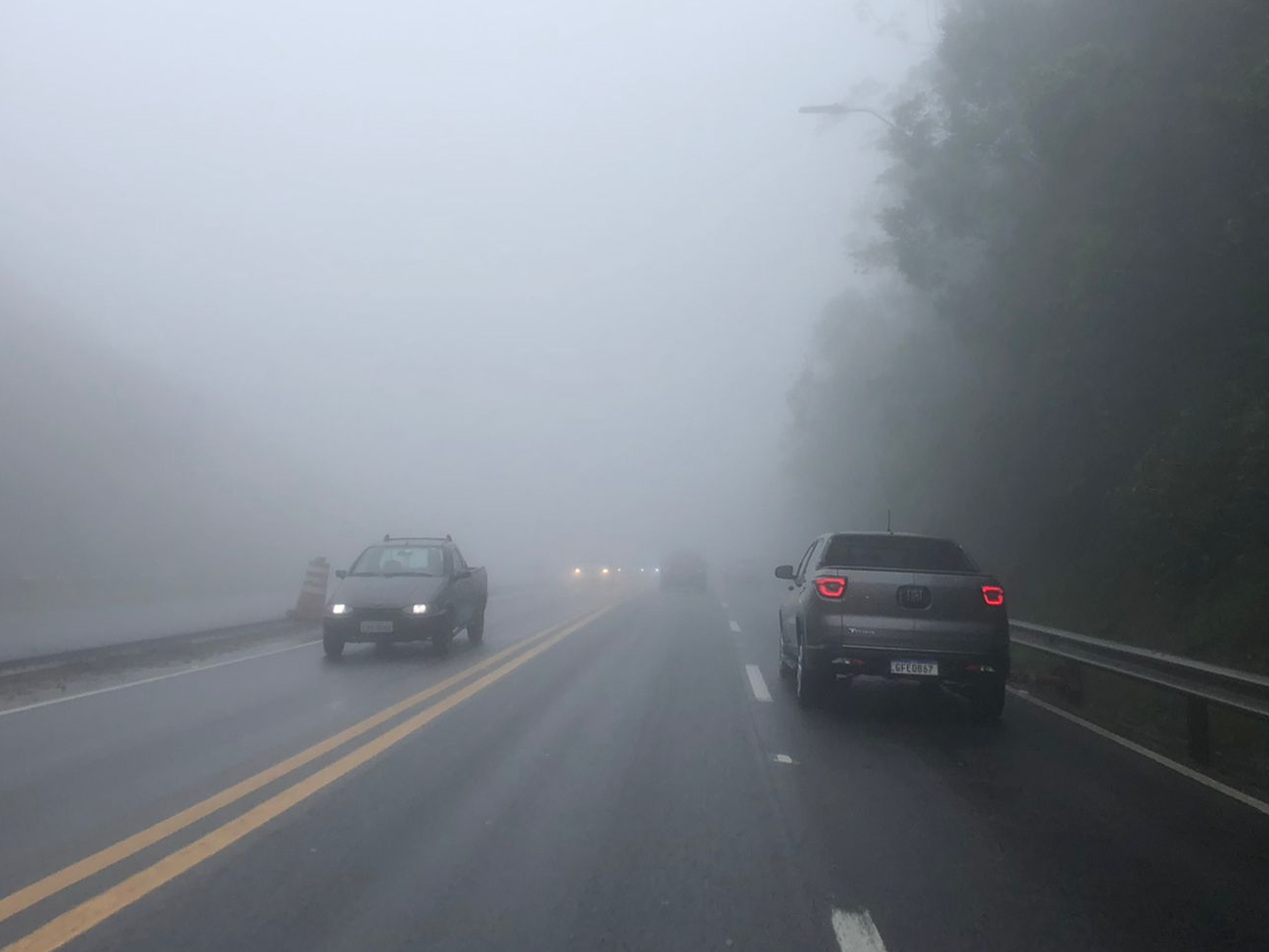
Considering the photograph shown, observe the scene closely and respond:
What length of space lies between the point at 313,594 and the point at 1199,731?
A: 55.0ft

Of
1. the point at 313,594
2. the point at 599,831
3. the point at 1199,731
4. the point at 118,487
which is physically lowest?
the point at 599,831

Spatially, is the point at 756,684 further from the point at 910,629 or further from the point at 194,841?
the point at 194,841

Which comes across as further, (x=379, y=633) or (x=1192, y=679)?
(x=379, y=633)

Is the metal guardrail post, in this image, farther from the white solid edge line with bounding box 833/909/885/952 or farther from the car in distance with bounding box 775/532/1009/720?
the white solid edge line with bounding box 833/909/885/952

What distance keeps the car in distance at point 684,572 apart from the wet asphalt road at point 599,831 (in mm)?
34415

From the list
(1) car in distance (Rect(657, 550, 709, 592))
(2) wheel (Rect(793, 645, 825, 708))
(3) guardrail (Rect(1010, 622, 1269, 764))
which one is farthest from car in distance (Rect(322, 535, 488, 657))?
(1) car in distance (Rect(657, 550, 709, 592))

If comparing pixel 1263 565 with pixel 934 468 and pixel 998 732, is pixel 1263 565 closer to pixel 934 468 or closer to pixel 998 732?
pixel 998 732

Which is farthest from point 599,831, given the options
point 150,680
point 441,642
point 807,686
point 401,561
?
point 401,561

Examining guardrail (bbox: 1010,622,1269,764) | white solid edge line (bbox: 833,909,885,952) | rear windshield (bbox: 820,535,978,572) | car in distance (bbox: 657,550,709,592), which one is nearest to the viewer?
white solid edge line (bbox: 833,909,885,952)

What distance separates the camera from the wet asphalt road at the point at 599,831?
17.7ft

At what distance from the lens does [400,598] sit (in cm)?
1662

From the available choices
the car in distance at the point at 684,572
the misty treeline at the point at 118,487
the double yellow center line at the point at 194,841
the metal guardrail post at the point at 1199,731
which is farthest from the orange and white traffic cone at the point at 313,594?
the car in distance at the point at 684,572

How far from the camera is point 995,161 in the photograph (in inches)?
988

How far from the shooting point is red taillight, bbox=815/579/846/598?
11.5 metres
